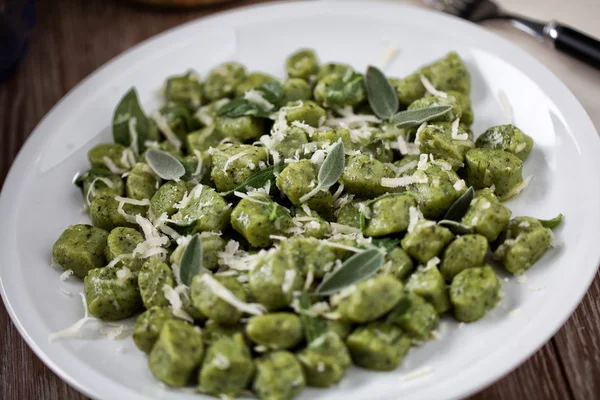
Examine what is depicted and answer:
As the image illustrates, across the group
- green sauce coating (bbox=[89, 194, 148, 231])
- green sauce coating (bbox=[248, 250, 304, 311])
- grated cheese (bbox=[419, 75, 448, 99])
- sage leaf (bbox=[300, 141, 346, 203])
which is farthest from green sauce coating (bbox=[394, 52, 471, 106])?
green sauce coating (bbox=[89, 194, 148, 231])

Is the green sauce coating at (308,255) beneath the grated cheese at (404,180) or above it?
beneath

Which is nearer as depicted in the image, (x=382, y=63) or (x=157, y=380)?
(x=157, y=380)

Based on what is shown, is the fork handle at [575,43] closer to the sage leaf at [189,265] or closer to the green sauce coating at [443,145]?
A: the green sauce coating at [443,145]

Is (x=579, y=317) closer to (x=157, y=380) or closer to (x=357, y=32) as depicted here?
(x=157, y=380)

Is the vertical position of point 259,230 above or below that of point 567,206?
below

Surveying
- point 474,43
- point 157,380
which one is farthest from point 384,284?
point 474,43

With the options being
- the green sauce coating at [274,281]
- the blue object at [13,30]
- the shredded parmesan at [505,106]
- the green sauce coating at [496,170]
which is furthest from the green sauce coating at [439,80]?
the blue object at [13,30]

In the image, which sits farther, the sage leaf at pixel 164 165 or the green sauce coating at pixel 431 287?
the sage leaf at pixel 164 165

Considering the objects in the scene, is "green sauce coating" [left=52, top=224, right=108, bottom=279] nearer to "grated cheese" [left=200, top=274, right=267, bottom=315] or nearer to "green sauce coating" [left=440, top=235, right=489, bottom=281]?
"grated cheese" [left=200, top=274, right=267, bottom=315]
